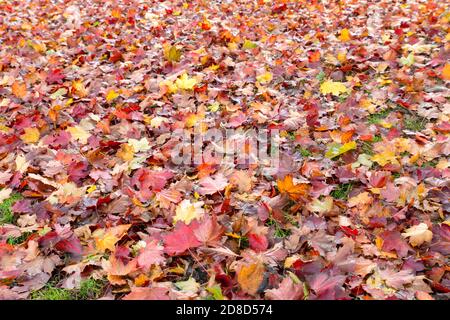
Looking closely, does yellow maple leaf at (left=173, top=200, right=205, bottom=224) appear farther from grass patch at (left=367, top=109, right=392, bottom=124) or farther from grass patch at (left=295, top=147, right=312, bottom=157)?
grass patch at (left=367, top=109, right=392, bottom=124)

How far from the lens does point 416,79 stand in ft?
11.3

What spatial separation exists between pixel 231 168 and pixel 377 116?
1.31m

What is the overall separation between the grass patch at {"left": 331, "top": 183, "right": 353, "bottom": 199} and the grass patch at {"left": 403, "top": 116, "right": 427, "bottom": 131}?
862mm

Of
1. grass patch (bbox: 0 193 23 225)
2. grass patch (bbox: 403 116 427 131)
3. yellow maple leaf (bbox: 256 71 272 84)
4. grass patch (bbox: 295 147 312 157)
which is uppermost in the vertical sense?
yellow maple leaf (bbox: 256 71 272 84)

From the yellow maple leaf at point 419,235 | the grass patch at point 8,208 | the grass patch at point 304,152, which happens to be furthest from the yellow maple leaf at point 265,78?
the grass patch at point 8,208

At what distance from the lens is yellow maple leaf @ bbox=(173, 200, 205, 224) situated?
2.25 metres

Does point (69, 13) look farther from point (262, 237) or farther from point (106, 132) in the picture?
point (262, 237)

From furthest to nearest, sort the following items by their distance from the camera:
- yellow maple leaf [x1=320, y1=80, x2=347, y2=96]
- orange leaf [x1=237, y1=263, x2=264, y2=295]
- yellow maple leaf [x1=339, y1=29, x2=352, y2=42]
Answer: yellow maple leaf [x1=339, y1=29, x2=352, y2=42]
yellow maple leaf [x1=320, y1=80, x2=347, y2=96]
orange leaf [x1=237, y1=263, x2=264, y2=295]

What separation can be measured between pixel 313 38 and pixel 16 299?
3812 millimetres

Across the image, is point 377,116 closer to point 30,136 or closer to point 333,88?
point 333,88

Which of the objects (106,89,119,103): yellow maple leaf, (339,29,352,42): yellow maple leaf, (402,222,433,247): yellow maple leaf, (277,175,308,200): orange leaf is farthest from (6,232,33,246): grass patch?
(339,29,352,42): yellow maple leaf

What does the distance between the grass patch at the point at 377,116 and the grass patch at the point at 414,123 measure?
0.16m

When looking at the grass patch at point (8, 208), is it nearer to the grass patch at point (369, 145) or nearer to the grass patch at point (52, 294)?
the grass patch at point (52, 294)
